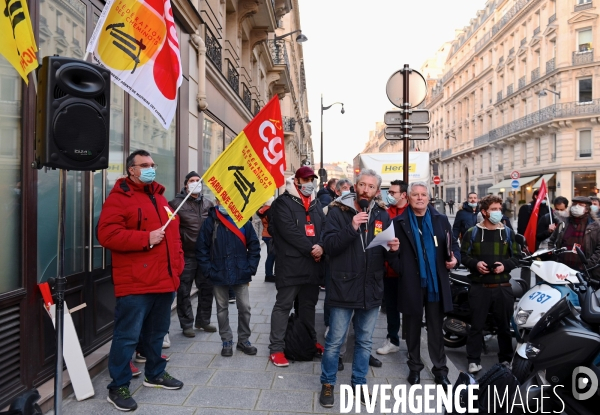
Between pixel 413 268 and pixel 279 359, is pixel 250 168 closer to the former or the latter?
pixel 413 268

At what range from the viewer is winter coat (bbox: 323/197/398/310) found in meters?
3.95

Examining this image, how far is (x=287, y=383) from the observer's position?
4.47 m

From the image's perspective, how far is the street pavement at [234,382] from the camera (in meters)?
3.91

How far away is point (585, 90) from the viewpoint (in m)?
37.2

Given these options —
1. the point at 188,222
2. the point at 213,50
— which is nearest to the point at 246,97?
the point at 213,50

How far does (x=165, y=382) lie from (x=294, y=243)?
1798 mm

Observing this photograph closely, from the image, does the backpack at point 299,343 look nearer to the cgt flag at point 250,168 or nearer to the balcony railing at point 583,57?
the cgt flag at point 250,168

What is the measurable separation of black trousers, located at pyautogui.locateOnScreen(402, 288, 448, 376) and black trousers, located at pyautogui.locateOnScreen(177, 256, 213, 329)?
8.59ft

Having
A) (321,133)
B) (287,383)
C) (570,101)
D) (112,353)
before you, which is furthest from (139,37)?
(570,101)

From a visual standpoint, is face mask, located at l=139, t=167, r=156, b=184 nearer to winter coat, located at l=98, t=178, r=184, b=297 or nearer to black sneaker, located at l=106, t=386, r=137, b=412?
winter coat, located at l=98, t=178, r=184, b=297

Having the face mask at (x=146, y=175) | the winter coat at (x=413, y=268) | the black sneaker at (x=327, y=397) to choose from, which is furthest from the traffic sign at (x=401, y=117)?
the black sneaker at (x=327, y=397)

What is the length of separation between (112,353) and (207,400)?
3.02 feet

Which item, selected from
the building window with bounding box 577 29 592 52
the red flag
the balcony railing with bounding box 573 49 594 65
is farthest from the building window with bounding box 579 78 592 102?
the red flag

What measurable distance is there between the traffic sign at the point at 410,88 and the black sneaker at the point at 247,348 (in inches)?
175
